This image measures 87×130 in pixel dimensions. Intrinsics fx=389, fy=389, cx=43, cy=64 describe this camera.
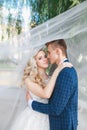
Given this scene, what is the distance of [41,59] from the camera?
3289 millimetres

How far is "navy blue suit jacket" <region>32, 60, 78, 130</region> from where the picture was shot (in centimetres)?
293

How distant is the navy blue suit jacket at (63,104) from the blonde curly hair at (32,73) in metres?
0.19

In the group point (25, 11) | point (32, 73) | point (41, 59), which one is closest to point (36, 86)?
point (32, 73)

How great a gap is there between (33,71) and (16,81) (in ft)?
1.11

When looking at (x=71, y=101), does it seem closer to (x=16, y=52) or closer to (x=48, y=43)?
(x=48, y=43)

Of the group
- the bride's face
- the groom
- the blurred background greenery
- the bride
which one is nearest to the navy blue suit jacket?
the groom

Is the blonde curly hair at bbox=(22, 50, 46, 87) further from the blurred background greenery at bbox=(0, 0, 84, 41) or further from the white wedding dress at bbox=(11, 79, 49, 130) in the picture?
the blurred background greenery at bbox=(0, 0, 84, 41)

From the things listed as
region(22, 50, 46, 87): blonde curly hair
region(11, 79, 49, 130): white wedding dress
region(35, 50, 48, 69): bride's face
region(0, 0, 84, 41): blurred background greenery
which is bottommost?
region(11, 79, 49, 130): white wedding dress

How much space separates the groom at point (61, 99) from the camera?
293 cm

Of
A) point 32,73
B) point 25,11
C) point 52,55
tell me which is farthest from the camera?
point 25,11

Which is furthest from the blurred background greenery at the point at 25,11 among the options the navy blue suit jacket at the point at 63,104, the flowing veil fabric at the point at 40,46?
the navy blue suit jacket at the point at 63,104

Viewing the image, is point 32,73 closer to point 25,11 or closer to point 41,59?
point 41,59

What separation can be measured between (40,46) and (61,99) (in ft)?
1.90

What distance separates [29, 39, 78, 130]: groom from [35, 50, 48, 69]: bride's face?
0.49 ft
